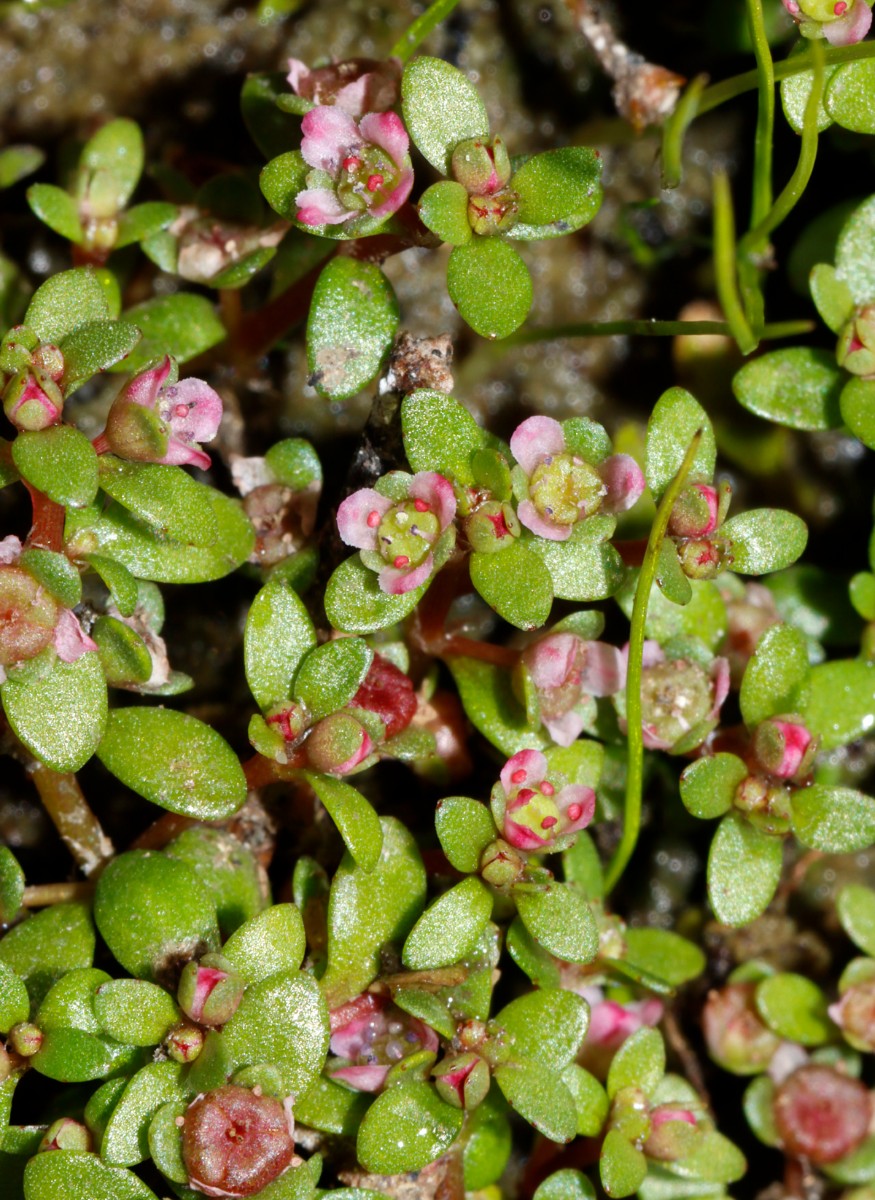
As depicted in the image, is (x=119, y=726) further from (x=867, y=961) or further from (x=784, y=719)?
(x=867, y=961)

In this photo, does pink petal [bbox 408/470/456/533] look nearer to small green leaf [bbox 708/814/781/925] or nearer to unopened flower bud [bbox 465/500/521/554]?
unopened flower bud [bbox 465/500/521/554]

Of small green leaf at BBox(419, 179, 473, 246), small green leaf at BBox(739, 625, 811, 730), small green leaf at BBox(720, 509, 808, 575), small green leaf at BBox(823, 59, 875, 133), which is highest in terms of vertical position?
small green leaf at BBox(419, 179, 473, 246)

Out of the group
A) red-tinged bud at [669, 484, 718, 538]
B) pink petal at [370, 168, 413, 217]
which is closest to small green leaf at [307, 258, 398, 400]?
pink petal at [370, 168, 413, 217]

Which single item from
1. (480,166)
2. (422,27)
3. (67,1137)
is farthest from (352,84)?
(67,1137)

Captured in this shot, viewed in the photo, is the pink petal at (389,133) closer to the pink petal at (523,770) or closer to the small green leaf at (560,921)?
the pink petal at (523,770)

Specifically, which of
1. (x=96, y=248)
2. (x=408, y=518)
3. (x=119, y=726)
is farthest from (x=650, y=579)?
(x=96, y=248)

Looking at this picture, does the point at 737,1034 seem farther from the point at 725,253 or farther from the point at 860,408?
the point at 725,253
